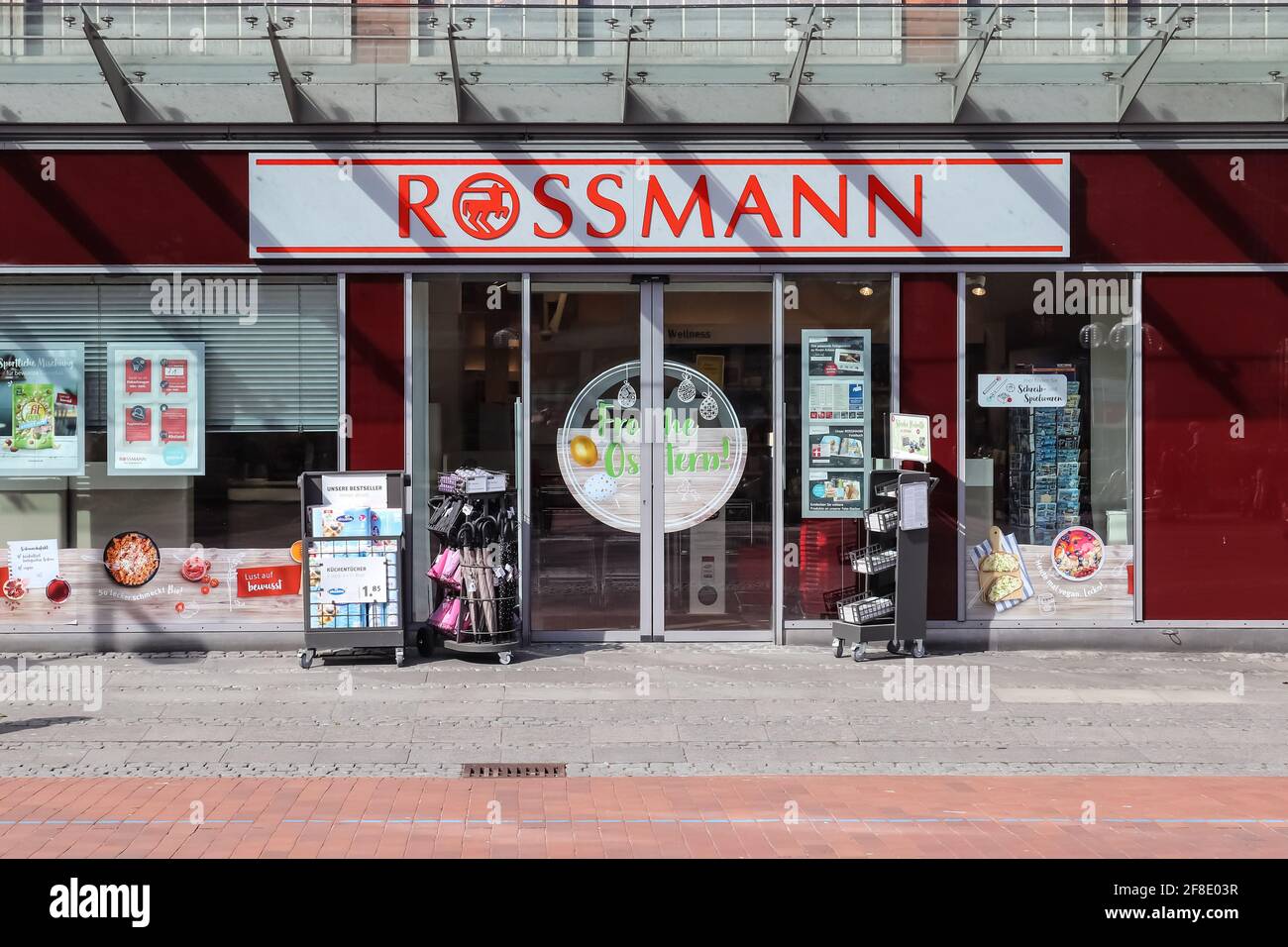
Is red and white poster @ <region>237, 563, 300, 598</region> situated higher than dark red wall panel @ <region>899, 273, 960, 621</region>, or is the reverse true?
dark red wall panel @ <region>899, 273, 960, 621</region>

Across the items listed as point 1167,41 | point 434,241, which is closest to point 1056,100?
point 1167,41

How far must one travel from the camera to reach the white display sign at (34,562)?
1145 centimetres

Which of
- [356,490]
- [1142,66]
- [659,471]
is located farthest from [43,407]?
[1142,66]

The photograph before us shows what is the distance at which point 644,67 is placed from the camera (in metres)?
11.5

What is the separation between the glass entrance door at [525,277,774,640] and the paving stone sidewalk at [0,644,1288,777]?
0.45 meters

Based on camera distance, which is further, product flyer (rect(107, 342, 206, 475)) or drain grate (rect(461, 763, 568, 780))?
product flyer (rect(107, 342, 206, 475))

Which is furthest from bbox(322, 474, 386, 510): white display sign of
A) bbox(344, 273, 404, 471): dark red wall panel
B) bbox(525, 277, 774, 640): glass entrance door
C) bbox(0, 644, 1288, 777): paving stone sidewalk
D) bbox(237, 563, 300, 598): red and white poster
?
bbox(525, 277, 774, 640): glass entrance door

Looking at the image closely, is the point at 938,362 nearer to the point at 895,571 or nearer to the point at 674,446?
the point at 895,571

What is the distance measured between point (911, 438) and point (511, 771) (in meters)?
4.99

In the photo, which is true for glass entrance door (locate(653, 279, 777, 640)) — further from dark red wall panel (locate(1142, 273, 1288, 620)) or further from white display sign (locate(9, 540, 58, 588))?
white display sign (locate(9, 540, 58, 588))

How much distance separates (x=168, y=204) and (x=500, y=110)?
2957 mm

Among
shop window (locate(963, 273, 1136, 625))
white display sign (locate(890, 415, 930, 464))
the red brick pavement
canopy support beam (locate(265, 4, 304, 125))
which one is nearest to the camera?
the red brick pavement

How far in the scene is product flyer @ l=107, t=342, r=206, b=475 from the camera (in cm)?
1153

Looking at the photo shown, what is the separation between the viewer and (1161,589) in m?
11.7
